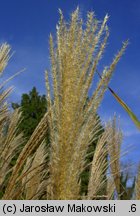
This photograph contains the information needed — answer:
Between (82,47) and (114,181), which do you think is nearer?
(82,47)

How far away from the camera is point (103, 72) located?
1.67 m

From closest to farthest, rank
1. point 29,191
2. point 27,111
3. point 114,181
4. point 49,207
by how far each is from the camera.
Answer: point 49,207
point 29,191
point 114,181
point 27,111

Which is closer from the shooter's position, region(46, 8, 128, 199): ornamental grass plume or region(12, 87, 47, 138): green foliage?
region(46, 8, 128, 199): ornamental grass plume

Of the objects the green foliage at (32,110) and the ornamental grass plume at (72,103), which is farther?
the green foliage at (32,110)

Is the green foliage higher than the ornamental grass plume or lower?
higher

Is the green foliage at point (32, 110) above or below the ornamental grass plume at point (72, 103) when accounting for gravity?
above

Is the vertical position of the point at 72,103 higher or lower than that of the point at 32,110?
lower

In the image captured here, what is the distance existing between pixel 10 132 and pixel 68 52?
0.93m

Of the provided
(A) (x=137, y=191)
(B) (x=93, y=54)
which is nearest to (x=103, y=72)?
(B) (x=93, y=54)

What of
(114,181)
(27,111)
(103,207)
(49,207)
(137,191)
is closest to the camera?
(49,207)

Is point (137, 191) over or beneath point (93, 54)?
over

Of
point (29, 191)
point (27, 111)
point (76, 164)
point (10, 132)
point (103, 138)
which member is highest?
point (27, 111)

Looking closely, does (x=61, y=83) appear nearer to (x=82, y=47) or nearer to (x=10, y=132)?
(x=82, y=47)

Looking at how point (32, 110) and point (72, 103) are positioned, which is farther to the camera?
point (32, 110)
